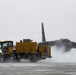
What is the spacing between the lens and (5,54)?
44531mm

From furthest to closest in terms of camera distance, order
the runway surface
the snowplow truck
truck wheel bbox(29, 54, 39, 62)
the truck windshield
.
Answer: the truck windshield < the snowplow truck < truck wheel bbox(29, 54, 39, 62) < the runway surface

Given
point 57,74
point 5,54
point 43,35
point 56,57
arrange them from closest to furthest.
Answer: point 57,74 < point 5,54 < point 56,57 < point 43,35

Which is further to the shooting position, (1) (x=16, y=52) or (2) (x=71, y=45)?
(2) (x=71, y=45)

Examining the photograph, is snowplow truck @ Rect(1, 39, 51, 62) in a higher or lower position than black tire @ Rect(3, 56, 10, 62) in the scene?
higher

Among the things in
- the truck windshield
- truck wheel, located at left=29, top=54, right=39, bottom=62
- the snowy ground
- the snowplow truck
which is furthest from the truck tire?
the snowy ground

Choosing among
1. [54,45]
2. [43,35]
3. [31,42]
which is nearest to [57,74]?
[31,42]

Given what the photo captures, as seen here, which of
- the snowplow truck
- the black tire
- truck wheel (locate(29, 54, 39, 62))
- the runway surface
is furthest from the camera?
the snowplow truck

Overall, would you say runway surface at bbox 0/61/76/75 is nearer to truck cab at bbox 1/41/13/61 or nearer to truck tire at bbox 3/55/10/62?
truck tire at bbox 3/55/10/62

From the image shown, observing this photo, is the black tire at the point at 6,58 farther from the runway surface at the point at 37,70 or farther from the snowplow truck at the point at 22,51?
→ the runway surface at the point at 37,70

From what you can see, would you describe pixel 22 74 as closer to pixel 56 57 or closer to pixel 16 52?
pixel 16 52

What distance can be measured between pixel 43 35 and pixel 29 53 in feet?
87.6

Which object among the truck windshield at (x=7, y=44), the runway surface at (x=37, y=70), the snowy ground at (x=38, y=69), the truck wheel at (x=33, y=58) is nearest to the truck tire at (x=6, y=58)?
the truck windshield at (x=7, y=44)

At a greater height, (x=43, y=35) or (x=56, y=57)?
(x=43, y=35)

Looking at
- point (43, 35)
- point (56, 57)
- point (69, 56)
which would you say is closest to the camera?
point (56, 57)
